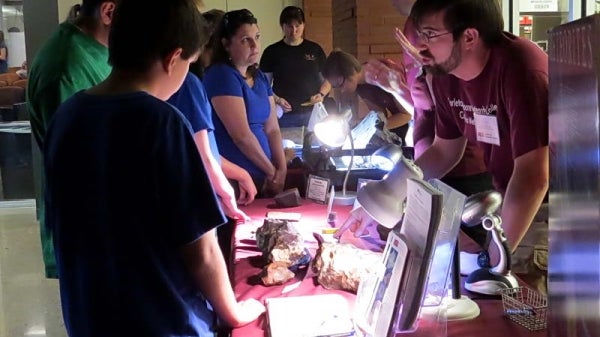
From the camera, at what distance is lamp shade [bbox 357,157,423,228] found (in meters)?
1.40

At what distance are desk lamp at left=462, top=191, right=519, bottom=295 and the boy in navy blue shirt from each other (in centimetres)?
49

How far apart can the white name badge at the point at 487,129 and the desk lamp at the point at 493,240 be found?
1.57 feet

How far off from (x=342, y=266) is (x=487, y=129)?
2.01 ft

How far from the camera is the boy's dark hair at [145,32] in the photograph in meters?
1.18

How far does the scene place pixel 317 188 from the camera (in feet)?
8.43

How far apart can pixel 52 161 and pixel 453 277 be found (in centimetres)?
80

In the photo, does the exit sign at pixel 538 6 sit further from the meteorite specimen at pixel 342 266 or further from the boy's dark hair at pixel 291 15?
the meteorite specimen at pixel 342 266

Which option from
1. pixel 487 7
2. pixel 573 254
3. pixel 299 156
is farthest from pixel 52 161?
pixel 299 156

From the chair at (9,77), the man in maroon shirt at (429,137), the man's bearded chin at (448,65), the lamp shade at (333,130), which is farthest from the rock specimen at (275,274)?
the chair at (9,77)

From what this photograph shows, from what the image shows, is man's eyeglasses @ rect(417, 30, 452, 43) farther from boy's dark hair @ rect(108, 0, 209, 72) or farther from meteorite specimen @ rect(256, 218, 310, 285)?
boy's dark hair @ rect(108, 0, 209, 72)

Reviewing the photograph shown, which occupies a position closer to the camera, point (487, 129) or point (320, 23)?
point (487, 129)

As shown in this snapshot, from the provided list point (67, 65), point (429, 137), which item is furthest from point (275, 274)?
point (429, 137)

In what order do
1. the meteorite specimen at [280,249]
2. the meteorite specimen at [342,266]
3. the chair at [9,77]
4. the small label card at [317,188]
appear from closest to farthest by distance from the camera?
the meteorite specimen at [342,266] < the meteorite specimen at [280,249] < the small label card at [317,188] < the chair at [9,77]

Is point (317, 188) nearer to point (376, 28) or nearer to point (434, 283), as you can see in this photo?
point (434, 283)
